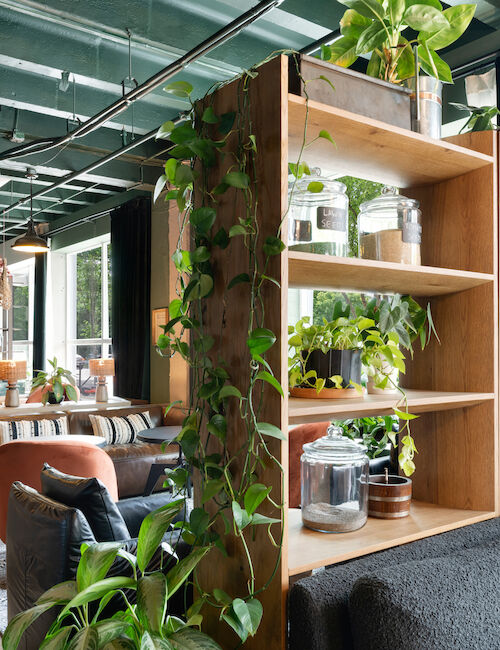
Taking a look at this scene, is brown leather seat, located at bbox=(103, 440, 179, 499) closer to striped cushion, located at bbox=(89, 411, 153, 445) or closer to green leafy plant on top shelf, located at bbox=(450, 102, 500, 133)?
striped cushion, located at bbox=(89, 411, 153, 445)

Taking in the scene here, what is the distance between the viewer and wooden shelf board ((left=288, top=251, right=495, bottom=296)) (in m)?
1.39

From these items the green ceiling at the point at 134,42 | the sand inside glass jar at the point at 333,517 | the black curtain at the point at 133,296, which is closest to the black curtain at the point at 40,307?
the black curtain at the point at 133,296

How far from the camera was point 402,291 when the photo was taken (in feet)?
6.13

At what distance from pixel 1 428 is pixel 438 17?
15.0 feet

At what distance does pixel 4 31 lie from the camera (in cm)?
370

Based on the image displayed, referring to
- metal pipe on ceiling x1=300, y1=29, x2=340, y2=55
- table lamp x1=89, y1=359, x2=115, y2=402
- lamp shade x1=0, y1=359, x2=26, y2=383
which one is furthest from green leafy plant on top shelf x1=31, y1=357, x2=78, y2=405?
metal pipe on ceiling x1=300, y1=29, x2=340, y2=55

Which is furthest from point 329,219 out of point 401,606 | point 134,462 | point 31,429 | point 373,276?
point 31,429

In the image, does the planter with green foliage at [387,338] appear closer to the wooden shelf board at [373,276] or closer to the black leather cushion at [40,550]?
the wooden shelf board at [373,276]

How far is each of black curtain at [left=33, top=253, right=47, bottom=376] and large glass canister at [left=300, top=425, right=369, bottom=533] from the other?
26.6 ft

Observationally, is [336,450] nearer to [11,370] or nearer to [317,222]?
[317,222]

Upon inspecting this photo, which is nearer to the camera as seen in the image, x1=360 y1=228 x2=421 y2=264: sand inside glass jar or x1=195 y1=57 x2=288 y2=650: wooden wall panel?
x1=195 y1=57 x2=288 y2=650: wooden wall panel

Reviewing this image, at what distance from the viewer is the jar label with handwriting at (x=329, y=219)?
150 centimetres

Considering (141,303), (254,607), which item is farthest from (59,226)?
(254,607)

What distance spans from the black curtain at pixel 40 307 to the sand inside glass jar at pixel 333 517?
322 inches
